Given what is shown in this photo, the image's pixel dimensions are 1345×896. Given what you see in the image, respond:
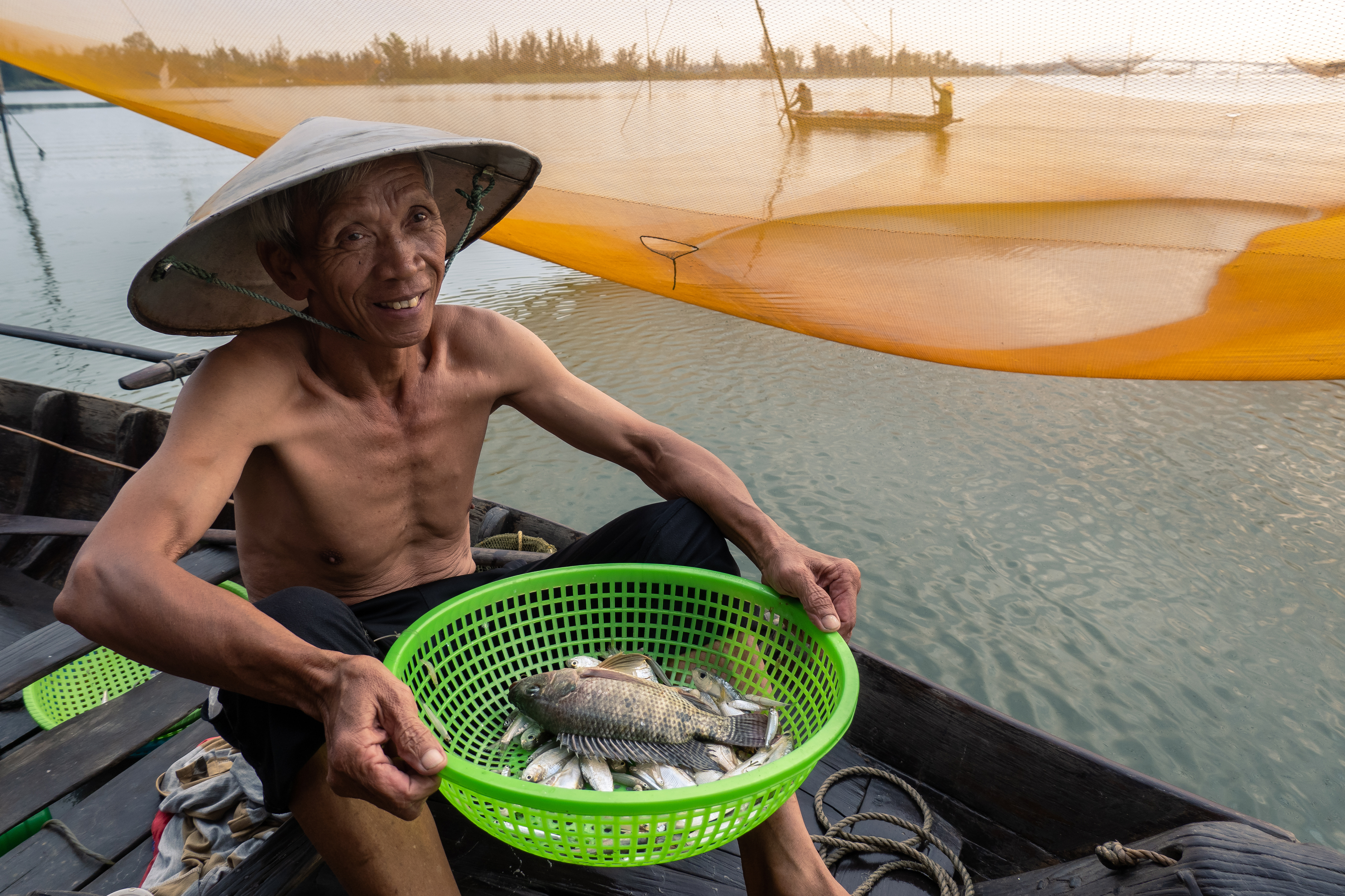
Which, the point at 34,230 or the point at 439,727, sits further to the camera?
the point at 34,230

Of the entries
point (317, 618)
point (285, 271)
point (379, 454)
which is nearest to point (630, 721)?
point (317, 618)

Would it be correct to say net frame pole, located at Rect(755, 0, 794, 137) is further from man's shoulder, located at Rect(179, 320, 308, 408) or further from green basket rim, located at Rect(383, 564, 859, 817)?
green basket rim, located at Rect(383, 564, 859, 817)

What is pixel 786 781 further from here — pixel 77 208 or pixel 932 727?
pixel 77 208

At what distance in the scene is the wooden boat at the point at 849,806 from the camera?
→ 1615 millimetres

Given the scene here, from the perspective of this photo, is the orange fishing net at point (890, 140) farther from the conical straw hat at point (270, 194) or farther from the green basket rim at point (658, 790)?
the green basket rim at point (658, 790)

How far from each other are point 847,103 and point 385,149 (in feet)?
6.46

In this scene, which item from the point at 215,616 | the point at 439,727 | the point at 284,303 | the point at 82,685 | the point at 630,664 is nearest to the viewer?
the point at 215,616

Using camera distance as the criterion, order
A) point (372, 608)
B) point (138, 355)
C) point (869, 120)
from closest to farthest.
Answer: point (372, 608), point (869, 120), point (138, 355)

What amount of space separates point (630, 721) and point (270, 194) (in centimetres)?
124

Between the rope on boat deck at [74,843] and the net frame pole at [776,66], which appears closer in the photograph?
the rope on boat deck at [74,843]

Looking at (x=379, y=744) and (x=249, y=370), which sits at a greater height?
(x=249, y=370)

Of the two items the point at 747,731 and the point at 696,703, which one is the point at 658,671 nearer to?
the point at 696,703

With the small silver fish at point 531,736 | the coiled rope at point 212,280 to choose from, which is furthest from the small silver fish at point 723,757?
the coiled rope at point 212,280

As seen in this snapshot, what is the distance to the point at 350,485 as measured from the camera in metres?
1.78
